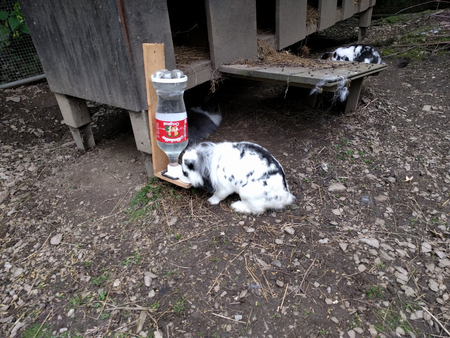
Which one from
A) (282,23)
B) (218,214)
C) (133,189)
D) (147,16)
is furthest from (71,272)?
(282,23)

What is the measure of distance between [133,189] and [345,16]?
18.3ft

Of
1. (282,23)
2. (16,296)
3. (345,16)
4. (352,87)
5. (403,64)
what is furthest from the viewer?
(345,16)

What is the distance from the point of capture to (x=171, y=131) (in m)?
2.68

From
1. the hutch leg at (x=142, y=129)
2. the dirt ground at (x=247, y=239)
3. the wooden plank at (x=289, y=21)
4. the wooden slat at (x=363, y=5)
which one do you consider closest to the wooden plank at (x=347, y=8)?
the wooden slat at (x=363, y=5)

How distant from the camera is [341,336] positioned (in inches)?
74.4

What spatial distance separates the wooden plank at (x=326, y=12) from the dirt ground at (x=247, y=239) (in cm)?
201

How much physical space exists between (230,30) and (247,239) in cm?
232

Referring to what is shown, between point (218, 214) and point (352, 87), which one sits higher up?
point (352, 87)

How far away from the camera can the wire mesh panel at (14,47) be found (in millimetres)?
4973

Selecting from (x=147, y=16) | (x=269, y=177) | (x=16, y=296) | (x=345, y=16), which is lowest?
(x=16, y=296)

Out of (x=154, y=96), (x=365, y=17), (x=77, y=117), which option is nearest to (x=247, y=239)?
(x=154, y=96)

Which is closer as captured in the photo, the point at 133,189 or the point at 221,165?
the point at 221,165

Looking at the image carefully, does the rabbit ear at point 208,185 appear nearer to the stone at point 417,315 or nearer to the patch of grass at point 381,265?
the patch of grass at point 381,265

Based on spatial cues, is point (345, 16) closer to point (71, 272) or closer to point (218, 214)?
point (218, 214)
